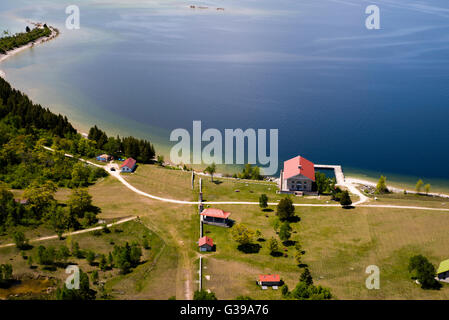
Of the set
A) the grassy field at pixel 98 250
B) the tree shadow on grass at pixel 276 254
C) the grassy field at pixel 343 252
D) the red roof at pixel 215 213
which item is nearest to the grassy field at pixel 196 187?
the grassy field at pixel 343 252

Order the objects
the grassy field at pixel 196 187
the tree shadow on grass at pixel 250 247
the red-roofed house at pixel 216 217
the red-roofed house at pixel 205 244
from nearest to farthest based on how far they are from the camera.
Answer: the red-roofed house at pixel 205 244, the tree shadow on grass at pixel 250 247, the red-roofed house at pixel 216 217, the grassy field at pixel 196 187

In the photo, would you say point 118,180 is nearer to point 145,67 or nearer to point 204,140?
point 204,140

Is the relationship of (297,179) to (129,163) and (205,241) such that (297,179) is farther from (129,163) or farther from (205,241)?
(129,163)

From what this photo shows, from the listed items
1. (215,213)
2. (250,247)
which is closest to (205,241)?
(250,247)

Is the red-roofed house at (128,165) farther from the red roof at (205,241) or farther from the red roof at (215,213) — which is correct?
the red roof at (205,241)

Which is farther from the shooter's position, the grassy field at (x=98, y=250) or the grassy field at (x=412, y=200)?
the grassy field at (x=412, y=200)

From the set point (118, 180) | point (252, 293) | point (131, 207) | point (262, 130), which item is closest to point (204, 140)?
point (262, 130)
